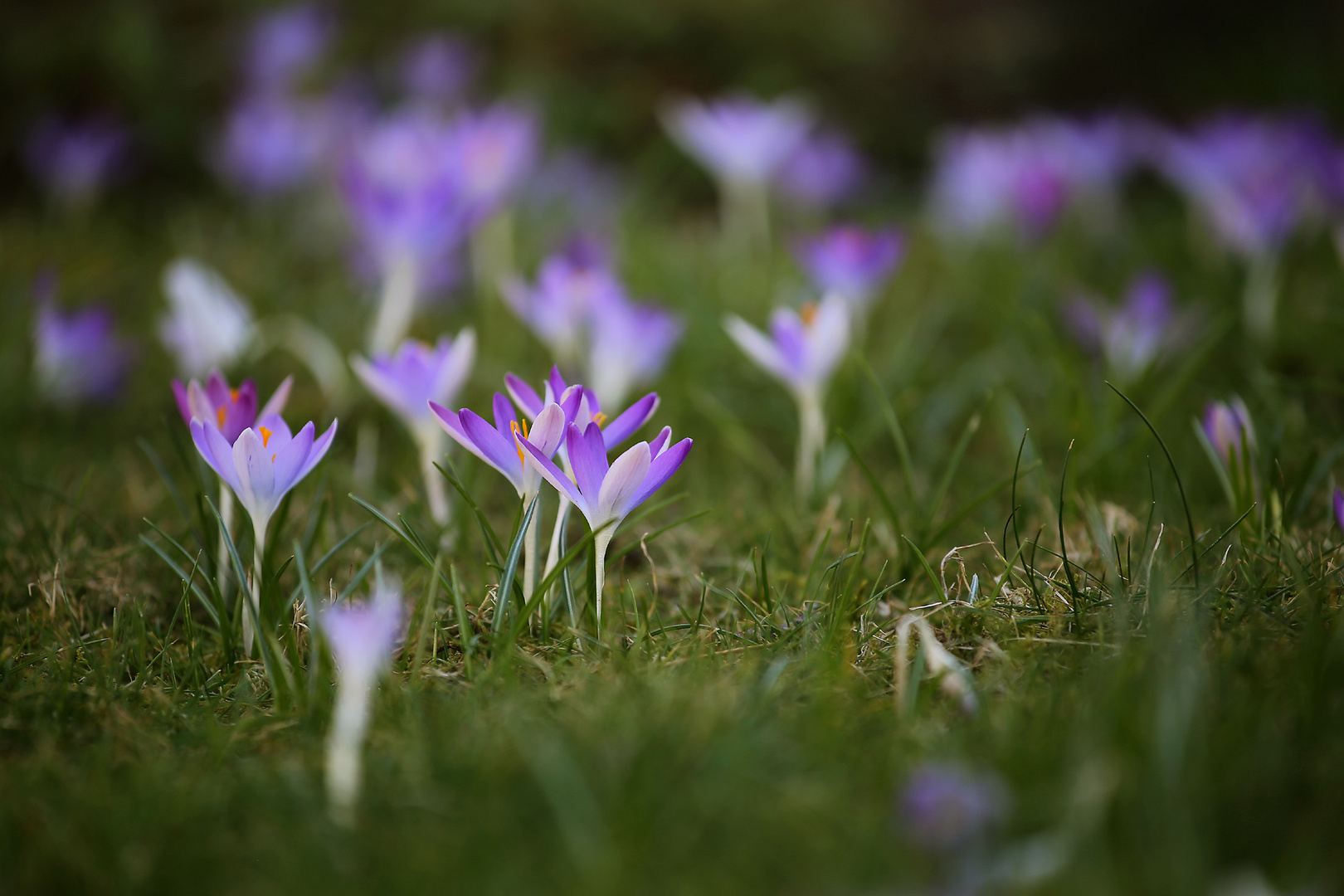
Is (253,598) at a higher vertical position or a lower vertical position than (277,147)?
lower

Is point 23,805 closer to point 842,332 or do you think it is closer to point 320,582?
point 320,582

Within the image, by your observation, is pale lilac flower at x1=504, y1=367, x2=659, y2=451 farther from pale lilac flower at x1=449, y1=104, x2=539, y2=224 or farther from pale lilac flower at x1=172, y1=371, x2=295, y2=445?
pale lilac flower at x1=449, y1=104, x2=539, y2=224

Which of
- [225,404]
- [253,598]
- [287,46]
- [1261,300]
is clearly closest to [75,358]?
[225,404]

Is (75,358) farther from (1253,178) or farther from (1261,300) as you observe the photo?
(1253,178)

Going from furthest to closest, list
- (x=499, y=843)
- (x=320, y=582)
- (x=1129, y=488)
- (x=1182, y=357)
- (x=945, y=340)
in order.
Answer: (x=945, y=340) → (x=1182, y=357) → (x=1129, y=488) → (x=320, y=582) → (x=499, y=843)

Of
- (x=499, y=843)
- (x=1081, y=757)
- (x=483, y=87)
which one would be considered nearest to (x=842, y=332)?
(x=1081, y=757)

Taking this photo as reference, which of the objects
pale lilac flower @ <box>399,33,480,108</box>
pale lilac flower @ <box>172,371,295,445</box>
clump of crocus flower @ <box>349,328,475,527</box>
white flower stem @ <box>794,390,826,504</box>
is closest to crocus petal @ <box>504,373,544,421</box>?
clump of crocus flower @ <box>349,328,475,527</box>
